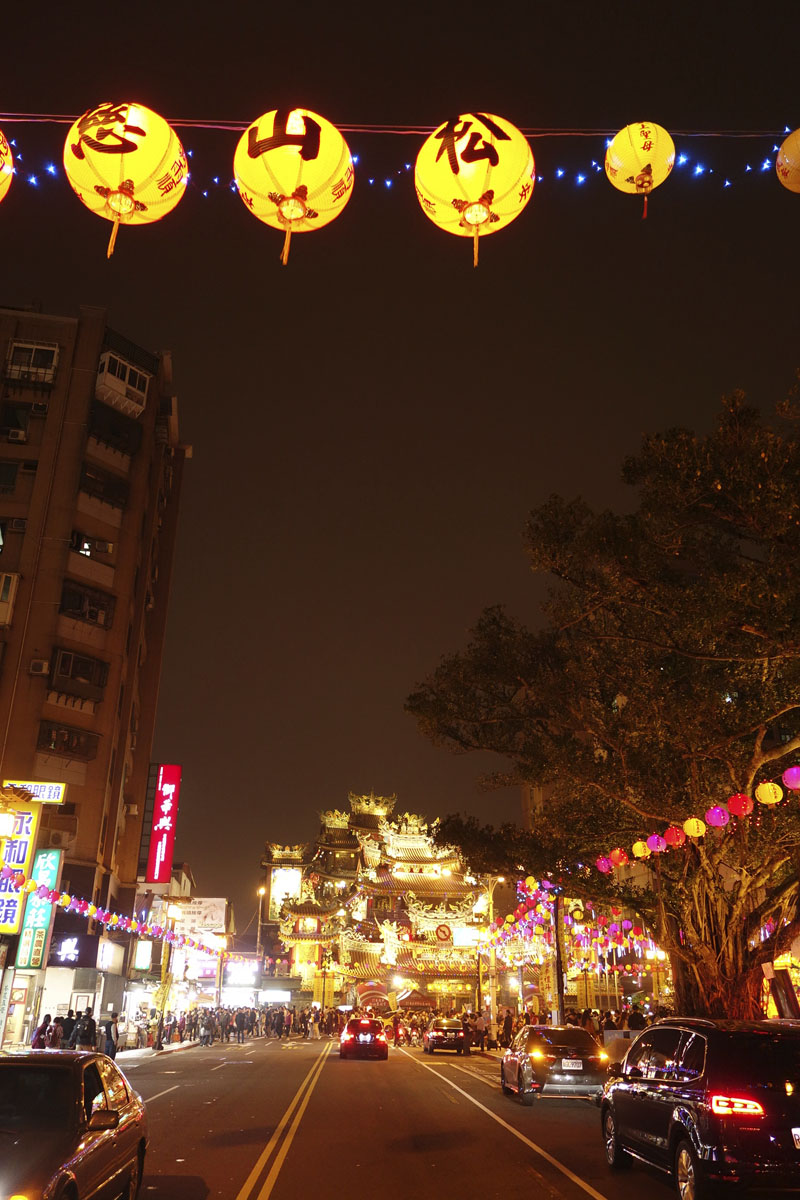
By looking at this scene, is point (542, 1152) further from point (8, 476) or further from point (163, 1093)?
point (8, 476)

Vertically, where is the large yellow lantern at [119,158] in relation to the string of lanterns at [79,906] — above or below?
above

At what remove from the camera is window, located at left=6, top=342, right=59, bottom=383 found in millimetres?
43844

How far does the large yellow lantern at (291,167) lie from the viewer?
977cm

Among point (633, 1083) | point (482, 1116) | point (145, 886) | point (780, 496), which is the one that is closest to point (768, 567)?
A: point (780, 496)

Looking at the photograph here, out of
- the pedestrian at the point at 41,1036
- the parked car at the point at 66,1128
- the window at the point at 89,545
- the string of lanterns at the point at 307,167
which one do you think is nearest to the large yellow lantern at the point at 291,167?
the string of lanterns at the point at 307,167

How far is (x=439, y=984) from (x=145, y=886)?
27.3 m

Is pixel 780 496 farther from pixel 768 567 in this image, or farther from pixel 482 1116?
pixel 482 1116

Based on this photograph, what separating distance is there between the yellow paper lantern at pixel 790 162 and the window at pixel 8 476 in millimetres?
39946

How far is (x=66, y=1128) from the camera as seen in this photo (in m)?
6.12

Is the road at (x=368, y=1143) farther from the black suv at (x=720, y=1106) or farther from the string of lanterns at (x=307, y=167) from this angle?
the string of lanterns at (x=307, y=167)

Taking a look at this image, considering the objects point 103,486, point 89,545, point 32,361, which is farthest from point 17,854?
point 32,361

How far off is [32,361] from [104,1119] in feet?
146

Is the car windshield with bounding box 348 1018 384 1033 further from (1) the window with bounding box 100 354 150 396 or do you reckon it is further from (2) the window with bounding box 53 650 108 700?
(1) the window with bounding box 100 354 150 396

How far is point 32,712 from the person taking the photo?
128 feet
